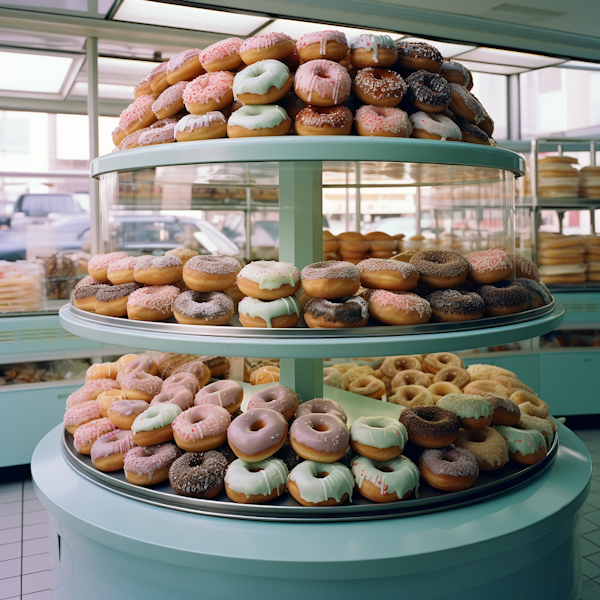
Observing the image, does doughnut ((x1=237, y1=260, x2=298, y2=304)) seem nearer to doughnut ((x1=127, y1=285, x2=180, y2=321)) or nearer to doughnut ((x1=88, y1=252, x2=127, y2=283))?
doughnut ((x1=127, y1=285, x2=180, y2=321))

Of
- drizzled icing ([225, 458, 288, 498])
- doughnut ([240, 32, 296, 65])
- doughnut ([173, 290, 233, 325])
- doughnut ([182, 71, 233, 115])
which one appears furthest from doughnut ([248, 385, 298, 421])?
doughnut ([240, 32, 296, 65])

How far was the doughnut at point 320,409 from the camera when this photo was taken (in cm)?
166

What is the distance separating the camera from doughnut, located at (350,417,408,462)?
1521mm

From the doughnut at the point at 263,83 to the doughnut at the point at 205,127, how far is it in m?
0.08

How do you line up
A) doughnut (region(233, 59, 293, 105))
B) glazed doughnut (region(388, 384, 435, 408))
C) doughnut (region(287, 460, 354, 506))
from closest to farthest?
doughnut (region(287, 460, 354, 506)), doughnut (region(233, 59, 293, 105)), glazed doughnut (region(388, 384, 435, 408))

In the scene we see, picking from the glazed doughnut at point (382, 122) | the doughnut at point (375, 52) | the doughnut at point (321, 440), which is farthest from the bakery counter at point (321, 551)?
the doughnut at point (375, 52)

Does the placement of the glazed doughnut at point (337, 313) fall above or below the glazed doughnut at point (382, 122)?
below

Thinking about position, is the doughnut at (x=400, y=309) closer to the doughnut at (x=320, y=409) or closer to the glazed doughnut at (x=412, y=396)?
the doughnut at (x=320, y=409)

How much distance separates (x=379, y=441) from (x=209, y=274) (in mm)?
683

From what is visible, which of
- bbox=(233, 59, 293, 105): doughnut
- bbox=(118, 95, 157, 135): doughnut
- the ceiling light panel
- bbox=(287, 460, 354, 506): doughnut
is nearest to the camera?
bbox=(287, 460, 354, 506): doughnut

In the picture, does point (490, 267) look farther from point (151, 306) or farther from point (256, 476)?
point (151, 306)

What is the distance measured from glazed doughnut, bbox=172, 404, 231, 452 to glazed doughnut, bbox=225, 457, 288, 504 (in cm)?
11

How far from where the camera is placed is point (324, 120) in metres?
1.51

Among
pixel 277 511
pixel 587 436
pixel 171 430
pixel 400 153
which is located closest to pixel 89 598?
pixel 171 430
